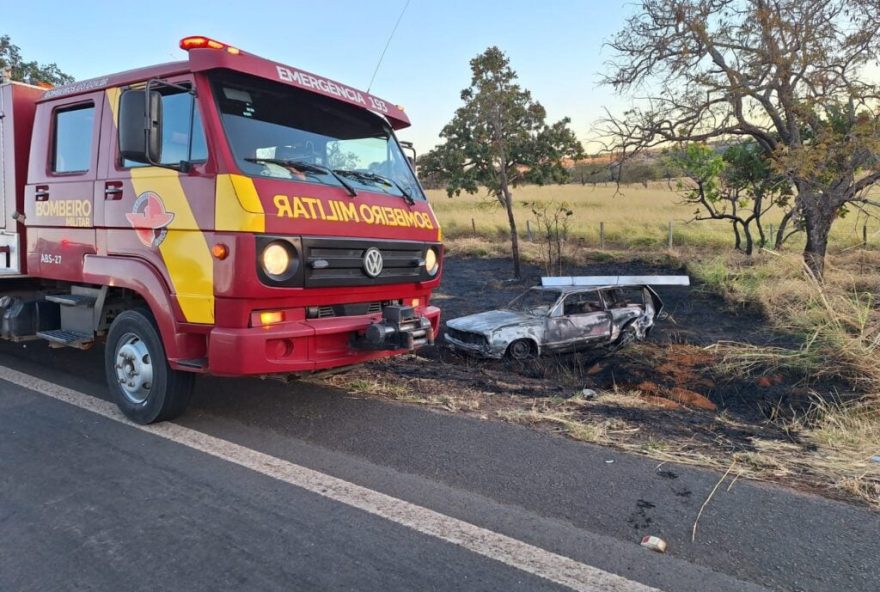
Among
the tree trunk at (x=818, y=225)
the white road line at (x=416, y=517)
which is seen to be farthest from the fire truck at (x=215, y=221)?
the tree trunk at (x=818, y=225)

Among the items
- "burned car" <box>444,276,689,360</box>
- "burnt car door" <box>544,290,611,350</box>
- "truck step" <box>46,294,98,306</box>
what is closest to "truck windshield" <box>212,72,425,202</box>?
"truck step" <box>46,294,98,306</box>

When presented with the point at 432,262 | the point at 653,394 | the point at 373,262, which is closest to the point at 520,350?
the point at 653,394

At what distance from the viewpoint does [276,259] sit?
153 inches

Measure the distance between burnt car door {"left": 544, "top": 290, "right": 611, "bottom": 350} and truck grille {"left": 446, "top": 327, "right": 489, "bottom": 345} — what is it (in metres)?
1.04

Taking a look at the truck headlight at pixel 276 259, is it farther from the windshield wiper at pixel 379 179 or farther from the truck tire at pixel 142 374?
the truck tire at pixel 142 374

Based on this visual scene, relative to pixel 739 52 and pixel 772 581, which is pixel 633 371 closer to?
pixel 772 581

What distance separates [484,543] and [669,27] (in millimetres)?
12964

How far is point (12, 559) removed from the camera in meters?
2.76

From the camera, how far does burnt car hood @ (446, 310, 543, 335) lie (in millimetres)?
8617

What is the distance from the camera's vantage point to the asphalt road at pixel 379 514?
2.65 m

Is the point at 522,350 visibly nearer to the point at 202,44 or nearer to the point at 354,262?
the point at 354,262

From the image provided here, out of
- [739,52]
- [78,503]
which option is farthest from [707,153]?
[78,503]

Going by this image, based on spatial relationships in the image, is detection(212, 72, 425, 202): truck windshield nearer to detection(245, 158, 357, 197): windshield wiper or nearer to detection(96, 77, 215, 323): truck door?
detection(245, 158, 357, 197): windshield wiper

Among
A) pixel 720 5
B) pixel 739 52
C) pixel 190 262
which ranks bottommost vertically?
pixel 190 262
